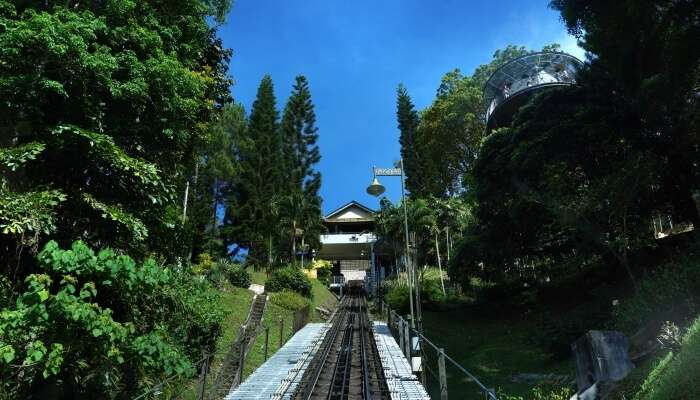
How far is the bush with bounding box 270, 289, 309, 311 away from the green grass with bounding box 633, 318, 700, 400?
63.9 ft

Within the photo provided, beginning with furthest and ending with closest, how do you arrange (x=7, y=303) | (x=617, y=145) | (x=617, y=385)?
1. (x=617, y=145)
2. (x=617, y=385)
3. (x=7, y=303)

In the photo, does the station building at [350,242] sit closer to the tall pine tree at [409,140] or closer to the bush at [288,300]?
the tall pine tree at [409,140]

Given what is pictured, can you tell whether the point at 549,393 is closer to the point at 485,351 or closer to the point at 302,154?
the point at 485,351

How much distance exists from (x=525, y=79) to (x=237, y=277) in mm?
19626

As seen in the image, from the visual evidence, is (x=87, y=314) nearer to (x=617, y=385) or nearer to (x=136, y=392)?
(x=136, y=392)

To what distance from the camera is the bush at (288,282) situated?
29609 mm

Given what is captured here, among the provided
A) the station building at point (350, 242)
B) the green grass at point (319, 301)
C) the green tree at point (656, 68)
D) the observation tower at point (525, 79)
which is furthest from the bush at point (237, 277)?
the station building at point (350, 242)

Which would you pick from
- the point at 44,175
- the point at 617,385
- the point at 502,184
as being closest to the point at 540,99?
the point at 502,184

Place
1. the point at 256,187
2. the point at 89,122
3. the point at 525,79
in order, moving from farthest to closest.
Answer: the point at 256,187 → the point at 525,79 → the point at 89,122

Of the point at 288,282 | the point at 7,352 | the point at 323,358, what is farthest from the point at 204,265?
the point at 7,352

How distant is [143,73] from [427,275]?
2953cm

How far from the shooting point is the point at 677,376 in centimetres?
626

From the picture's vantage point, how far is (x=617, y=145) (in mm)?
16547

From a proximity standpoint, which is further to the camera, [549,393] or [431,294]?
[431,294]
